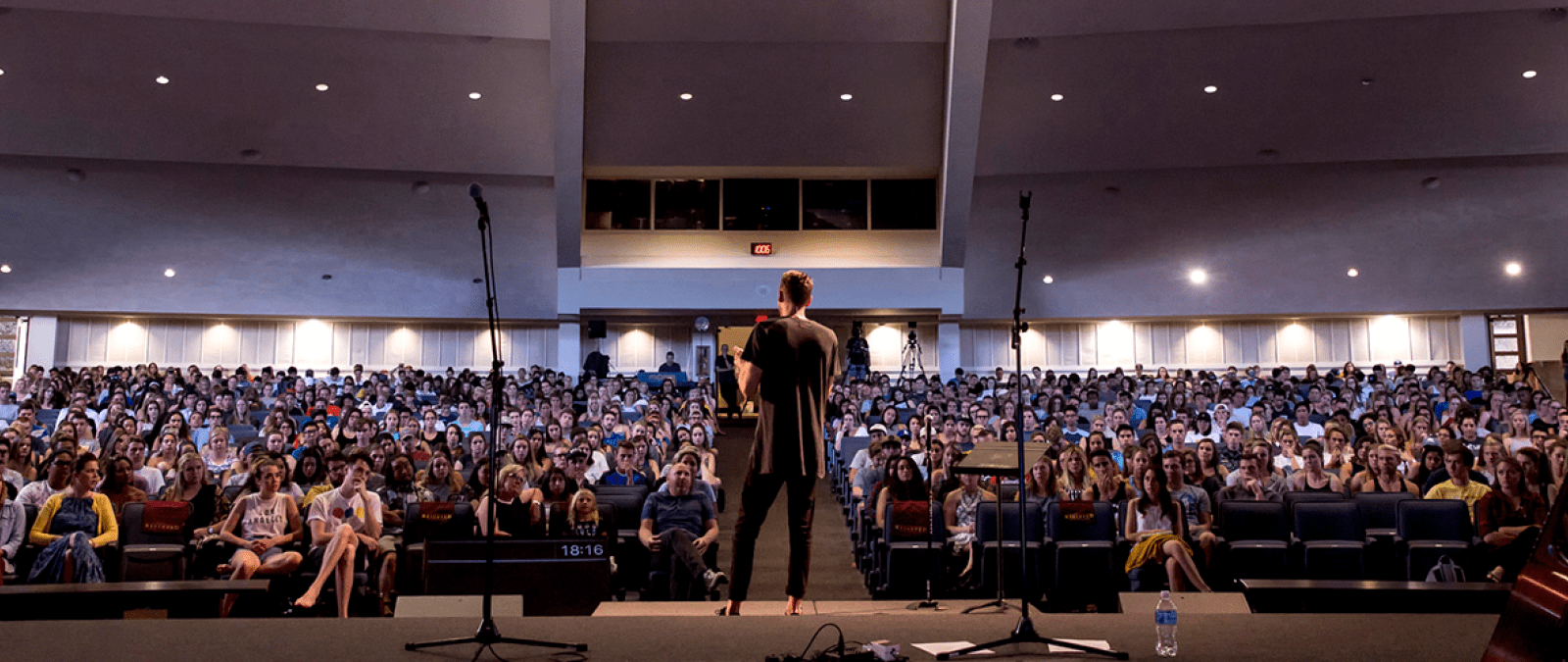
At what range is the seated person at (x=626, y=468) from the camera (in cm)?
839

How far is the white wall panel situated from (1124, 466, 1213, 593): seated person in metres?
13.7

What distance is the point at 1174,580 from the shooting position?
6.24m

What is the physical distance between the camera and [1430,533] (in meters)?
6.55

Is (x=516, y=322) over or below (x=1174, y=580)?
over

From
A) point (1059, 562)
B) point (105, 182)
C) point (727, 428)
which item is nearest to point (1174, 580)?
point (1059, 562)

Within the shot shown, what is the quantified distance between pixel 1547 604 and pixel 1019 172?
13.8 metres

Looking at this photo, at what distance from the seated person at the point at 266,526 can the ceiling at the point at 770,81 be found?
659cm

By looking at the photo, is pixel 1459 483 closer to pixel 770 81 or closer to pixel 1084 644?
pixel 1084 644

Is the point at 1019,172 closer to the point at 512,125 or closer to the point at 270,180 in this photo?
the point at 512,125

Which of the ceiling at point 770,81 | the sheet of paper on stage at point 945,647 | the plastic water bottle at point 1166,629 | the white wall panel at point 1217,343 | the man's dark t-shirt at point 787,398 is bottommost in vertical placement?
the sheet of paper on stage at point 945,647

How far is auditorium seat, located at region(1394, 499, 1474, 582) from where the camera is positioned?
6.35 m

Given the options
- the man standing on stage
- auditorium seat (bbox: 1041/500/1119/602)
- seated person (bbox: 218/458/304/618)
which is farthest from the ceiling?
the man standing on stage

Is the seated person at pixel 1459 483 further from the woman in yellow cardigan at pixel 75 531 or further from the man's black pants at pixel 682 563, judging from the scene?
the woman in yellow cardigan at pixel 75 531

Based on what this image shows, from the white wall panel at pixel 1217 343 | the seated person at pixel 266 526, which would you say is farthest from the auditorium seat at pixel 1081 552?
the white wall panel at pixel 1217 343
